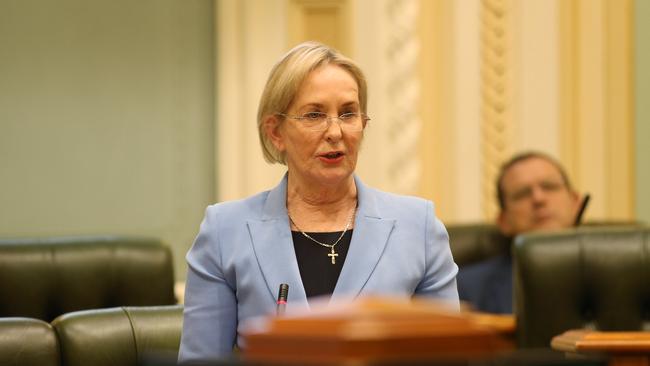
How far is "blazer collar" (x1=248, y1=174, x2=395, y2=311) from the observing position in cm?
281

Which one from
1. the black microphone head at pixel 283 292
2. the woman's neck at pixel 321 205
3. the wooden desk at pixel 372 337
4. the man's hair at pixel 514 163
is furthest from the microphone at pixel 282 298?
the man's hair at pixel 514 163

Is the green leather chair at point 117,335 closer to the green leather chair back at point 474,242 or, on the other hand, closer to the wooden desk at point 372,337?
the wooden desk at point 372,337

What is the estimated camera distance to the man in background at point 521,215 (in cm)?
518

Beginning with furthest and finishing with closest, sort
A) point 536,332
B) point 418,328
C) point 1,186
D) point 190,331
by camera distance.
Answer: point 1,186 < point 536,332 < point 190,331 < point 418,328

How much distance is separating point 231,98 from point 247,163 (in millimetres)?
338

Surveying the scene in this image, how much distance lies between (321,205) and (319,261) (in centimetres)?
17

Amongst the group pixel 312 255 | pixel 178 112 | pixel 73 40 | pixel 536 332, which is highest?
pixel 73 40

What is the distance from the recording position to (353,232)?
2920 mm

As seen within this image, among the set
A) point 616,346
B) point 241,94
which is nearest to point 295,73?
point 616,346

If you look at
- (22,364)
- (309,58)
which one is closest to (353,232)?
(309,58)

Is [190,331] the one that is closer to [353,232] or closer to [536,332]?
[353,232]

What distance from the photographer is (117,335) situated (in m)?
3.14

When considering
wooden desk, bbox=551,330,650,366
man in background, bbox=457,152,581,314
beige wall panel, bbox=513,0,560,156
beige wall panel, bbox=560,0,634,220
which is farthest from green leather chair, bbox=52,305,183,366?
beige wall panel, bbox=560,0,634,220

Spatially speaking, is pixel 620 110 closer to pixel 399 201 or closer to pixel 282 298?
→ pixel 399 201
